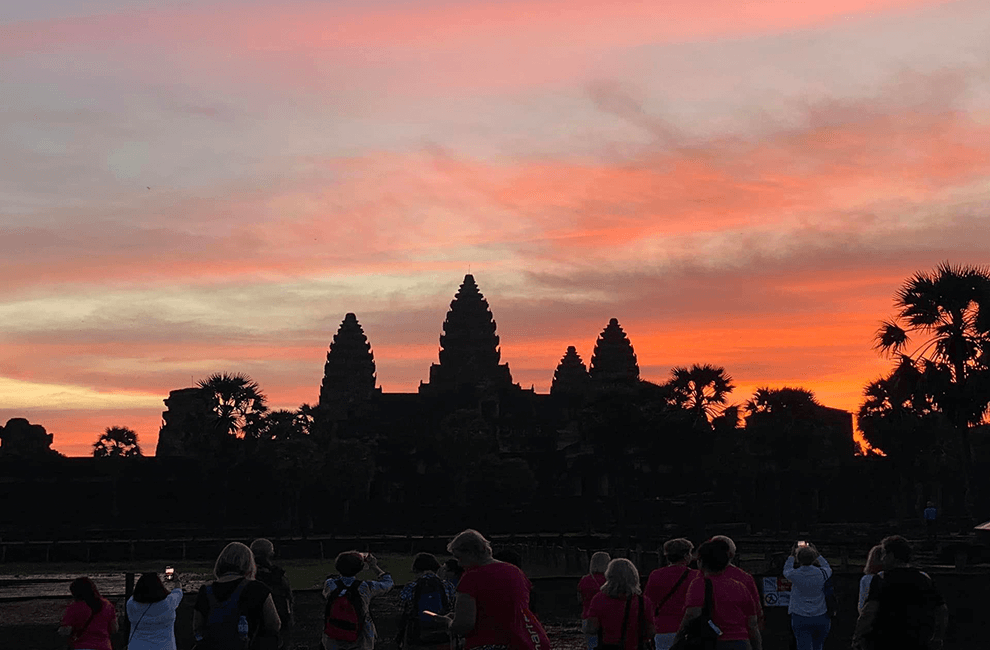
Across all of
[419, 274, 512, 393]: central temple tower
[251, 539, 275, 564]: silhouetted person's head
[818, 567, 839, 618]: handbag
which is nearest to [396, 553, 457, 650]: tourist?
[251, 539, 275, 564]: silhouetted person's head

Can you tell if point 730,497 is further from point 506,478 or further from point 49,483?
point 49,483

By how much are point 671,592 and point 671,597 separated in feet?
0.17

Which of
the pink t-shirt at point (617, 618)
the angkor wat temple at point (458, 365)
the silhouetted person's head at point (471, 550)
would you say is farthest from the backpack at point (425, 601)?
the angkor wat temple at point (458, 365)

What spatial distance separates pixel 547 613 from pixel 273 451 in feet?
170

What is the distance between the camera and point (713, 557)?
845cm

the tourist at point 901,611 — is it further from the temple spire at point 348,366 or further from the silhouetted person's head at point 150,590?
the temple spire at point 348,366

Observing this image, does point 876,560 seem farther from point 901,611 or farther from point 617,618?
point 617,618

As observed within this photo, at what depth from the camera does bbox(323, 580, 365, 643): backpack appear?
10109 millimetres

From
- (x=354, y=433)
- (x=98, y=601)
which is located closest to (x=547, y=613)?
(x=98, y=601)

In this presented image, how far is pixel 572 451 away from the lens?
9306cm

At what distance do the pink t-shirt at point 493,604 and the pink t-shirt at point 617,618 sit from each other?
5.32 ft

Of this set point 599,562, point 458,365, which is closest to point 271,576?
point 599,562

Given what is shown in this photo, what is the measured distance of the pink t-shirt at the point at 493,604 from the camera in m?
7.31

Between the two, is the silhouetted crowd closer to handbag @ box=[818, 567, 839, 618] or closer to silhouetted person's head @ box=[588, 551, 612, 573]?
silhouetted person's head @ box=[588, 551, 612, 573]
